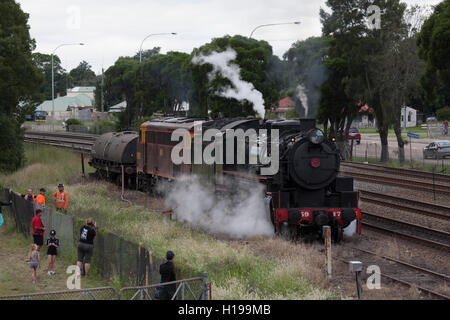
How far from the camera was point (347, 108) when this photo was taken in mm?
38844

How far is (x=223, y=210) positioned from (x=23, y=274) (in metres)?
5.89

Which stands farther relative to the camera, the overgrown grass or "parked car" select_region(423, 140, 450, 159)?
"parked car" select_region(423, 140, 450, 159)

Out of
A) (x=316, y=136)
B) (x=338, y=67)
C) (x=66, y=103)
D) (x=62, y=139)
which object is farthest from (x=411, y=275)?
(x=66, y=103)

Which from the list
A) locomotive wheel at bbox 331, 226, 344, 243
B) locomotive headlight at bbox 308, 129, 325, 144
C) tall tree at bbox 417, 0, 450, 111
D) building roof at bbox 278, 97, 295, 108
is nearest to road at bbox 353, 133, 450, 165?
tall tree at bbox 417, 0, 450, 111

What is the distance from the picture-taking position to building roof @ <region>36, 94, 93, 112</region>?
122m

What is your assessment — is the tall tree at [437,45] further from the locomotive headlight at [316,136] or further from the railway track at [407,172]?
the locomotive headlight at [316,136]

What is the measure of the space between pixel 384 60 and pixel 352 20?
3425 millimetres

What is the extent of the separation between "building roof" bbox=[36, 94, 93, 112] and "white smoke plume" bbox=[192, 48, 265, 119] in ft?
292

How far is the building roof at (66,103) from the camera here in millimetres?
121569

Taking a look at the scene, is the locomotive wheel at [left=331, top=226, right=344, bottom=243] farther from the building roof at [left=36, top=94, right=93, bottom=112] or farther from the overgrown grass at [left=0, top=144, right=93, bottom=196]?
the building roof at [left=36, top=94, right=93, bottom=112]

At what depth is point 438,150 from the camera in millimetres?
38219

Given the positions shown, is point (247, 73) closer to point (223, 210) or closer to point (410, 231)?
point (223, 210)

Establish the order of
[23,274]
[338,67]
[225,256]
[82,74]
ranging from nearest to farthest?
[225,256], [23,274], [338,67], [82,74]
